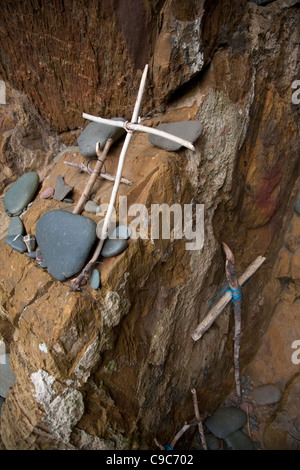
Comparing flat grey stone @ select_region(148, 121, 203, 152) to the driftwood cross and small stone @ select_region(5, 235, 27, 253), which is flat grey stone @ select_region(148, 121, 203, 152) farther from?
small stone @ select_region(5, 235, 27, 253)

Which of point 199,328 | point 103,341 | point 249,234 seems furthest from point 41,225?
point 249,234

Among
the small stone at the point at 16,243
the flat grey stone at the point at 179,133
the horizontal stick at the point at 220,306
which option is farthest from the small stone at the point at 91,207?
the horizontal stick at the point at 220,306

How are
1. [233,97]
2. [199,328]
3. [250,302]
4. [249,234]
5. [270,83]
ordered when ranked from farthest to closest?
[250,302] → [249,234] → [199,328] → [270,83] → [233,97]

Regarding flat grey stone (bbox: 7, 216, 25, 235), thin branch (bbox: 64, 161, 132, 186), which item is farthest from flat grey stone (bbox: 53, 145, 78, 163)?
flat grey stone (bbox: 7, 216, 25, 235)

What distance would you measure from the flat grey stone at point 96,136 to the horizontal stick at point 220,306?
2.00 meters

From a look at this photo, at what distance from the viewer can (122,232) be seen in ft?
7.41

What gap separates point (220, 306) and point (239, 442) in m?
1.94

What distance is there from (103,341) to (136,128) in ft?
5.13

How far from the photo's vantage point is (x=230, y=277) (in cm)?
328

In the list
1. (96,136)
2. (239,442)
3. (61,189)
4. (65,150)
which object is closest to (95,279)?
(61,189)

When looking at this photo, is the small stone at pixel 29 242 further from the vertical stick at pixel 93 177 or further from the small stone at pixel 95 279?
the small stone at pixel 95 279

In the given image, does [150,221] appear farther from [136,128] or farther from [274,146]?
[274,146]

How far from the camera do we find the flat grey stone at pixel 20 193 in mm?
2762

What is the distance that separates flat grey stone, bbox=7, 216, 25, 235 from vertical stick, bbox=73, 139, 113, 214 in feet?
1.83
